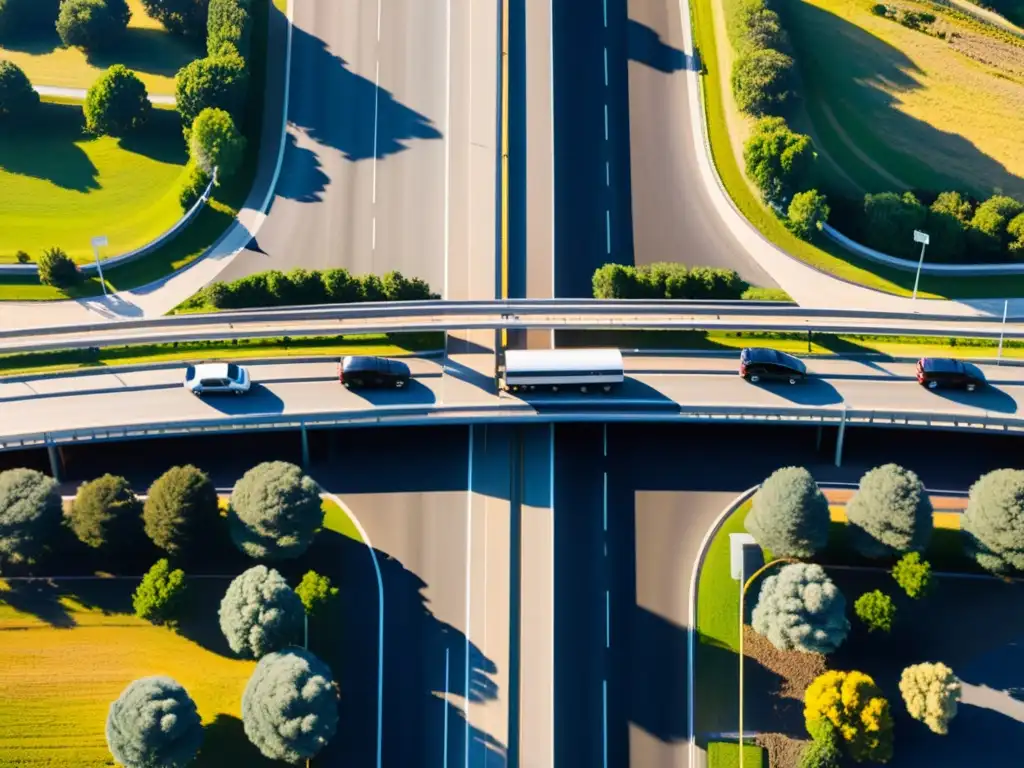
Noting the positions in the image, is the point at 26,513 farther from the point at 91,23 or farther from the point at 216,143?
the point at 91,23

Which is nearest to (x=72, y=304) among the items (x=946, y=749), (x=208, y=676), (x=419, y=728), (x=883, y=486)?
(x=208, y=676)

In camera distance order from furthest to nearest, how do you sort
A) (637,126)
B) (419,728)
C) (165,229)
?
(637,126) < (165,229) < (419,728)

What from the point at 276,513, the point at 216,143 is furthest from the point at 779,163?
the point at 276,513

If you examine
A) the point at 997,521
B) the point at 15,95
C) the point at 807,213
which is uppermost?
the point at 15,95

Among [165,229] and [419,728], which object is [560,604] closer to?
[419,728]

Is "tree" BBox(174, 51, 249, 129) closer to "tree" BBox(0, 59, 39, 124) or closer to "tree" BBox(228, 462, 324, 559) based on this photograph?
"tree" BBox(0, 59, 39, 124)

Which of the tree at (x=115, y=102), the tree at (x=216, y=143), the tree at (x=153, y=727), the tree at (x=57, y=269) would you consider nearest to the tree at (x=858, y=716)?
the tree at (x=153, y=727)
